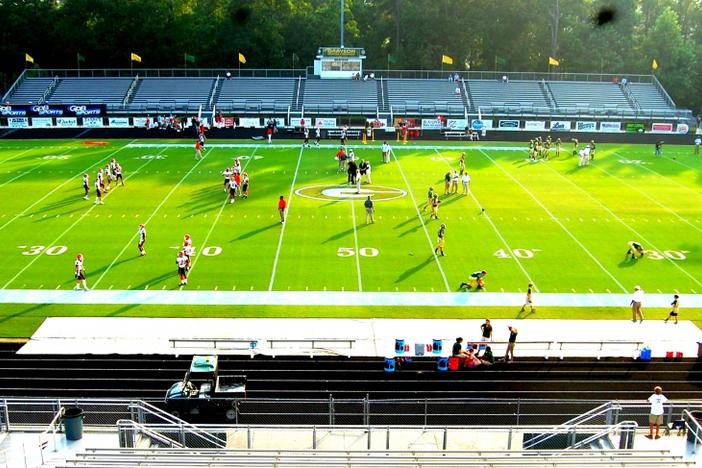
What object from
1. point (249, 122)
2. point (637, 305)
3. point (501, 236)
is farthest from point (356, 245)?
point (249, 122)

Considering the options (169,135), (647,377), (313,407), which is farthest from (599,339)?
(169,135)

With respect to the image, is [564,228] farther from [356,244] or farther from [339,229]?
[339,229]

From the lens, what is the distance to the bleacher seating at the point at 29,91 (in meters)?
61.3

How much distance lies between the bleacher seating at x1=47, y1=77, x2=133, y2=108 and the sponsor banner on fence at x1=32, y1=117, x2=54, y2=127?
10.5 ft

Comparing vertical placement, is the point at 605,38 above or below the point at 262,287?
above

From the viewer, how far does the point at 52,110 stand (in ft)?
191

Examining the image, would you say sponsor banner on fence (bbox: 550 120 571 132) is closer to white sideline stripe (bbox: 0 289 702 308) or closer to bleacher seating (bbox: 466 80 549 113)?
bleacher seating (bbox: 466 80 549 113)

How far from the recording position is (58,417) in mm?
12914

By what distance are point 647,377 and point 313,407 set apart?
25.6 feet

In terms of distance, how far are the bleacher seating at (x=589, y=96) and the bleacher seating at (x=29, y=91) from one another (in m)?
44.5

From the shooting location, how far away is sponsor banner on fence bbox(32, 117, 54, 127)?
5825cm

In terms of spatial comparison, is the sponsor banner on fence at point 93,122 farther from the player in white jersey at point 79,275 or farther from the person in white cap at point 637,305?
the person in white cap at point 637,305

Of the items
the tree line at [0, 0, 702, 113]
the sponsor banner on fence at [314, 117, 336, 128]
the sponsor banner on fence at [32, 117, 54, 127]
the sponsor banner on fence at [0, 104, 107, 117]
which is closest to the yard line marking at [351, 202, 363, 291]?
the sponsor banner on fence at [314, 117, 336, 128]

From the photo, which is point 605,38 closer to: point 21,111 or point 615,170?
point 615,170
